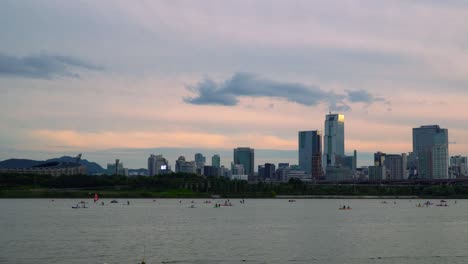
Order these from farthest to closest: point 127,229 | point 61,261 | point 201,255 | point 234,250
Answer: point 127,229 < point 234,250 < point 201,255 < point 61,261

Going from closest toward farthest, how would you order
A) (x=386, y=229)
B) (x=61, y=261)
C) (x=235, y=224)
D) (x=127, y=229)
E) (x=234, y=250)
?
(x=61, y=261) < (x=234, y=250) < (x=127, y=229) < (x=386, y=229) < (x=235, y=224)

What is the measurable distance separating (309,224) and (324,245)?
31370 millimetres

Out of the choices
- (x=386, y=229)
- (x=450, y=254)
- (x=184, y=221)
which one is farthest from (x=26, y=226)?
(x=450, y=254)

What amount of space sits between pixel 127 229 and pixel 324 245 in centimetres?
2861

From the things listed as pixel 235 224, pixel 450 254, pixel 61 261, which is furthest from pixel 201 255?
pixel 235 224

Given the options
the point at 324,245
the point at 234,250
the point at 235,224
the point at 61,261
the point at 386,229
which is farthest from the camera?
the point at 235,224

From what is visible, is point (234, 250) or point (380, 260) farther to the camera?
point (234, 250)

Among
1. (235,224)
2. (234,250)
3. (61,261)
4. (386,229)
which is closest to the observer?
(61,261)

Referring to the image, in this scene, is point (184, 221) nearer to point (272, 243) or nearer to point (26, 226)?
point (26, 226)

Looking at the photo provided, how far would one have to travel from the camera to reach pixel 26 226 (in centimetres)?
9394

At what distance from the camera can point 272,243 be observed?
72.6 meters

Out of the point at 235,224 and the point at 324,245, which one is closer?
the point at 324,245

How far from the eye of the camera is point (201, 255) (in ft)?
202

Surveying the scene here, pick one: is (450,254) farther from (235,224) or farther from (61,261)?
(235,224)
